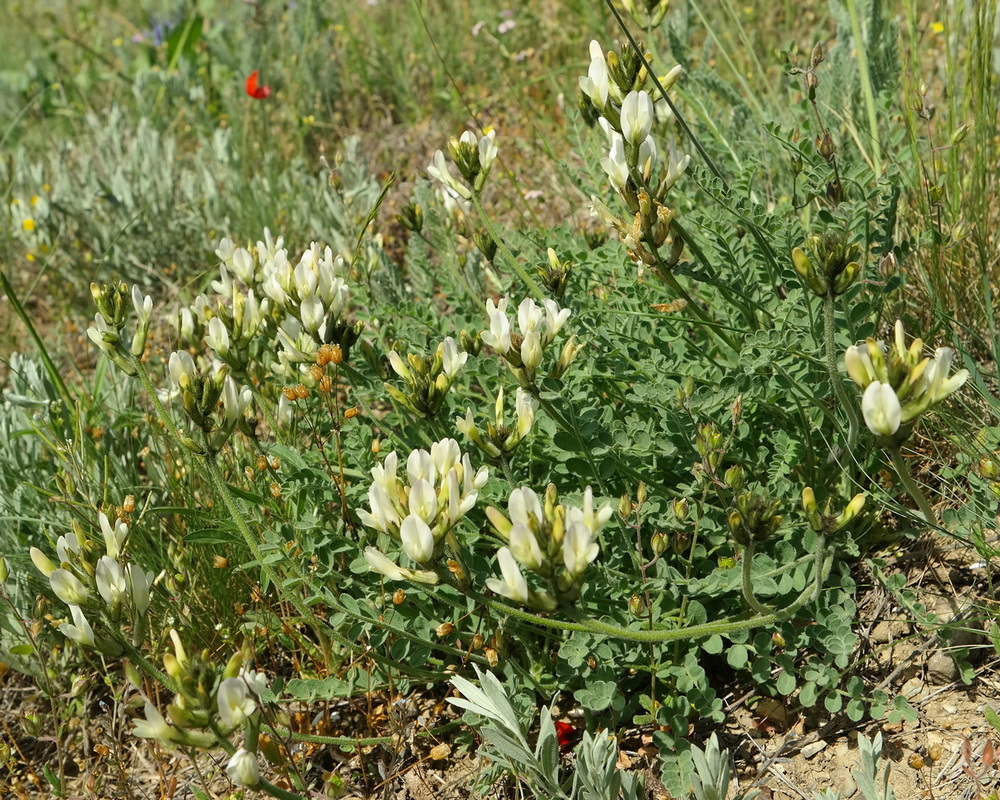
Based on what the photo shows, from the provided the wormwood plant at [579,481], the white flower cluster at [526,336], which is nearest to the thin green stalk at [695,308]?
the wormwood plant at [579,481]

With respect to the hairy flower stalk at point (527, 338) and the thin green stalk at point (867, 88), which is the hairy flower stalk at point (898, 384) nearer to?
the hairy flower stalk at point (527, 338)

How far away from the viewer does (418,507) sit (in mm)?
1671

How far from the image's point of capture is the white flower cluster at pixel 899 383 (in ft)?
5.01

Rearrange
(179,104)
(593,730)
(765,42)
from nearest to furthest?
(593,730) → (765,42) → (179,104)

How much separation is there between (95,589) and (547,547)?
3.00ft

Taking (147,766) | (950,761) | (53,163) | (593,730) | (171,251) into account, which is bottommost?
(950,761)

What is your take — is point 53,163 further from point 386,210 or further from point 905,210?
point 905,210

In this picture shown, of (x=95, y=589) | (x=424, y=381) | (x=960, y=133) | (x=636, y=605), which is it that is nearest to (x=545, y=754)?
(x=636, y=605)

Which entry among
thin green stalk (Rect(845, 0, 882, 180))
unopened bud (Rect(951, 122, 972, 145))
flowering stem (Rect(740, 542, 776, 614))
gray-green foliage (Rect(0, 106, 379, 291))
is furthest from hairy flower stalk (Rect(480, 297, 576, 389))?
gray-green foliage (Rect(0, 106, 379, 291))

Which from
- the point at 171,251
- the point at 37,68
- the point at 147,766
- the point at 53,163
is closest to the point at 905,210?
the point at 147,766

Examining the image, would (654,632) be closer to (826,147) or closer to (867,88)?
(826,147)

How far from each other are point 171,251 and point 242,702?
350cm

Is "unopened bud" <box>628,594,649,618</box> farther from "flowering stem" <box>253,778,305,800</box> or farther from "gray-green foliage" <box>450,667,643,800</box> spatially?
"flowering stem" <box>253,778,305,800</box>

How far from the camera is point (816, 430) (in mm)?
2484
